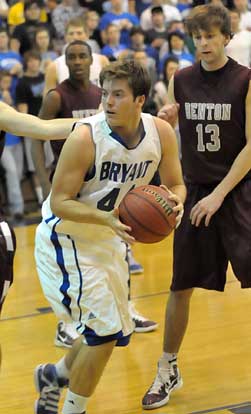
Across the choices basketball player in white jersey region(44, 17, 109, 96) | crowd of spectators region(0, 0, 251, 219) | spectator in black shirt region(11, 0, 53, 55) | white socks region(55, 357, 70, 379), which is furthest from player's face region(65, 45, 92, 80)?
spectator in black shirt region(11, 0, 53, 55)

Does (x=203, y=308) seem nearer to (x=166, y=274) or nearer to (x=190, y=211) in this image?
(x=166, y=274)

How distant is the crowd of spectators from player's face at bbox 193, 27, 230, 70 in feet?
18.1

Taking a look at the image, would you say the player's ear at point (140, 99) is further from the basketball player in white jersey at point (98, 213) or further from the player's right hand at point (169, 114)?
the player's right hand at point (169, 114)

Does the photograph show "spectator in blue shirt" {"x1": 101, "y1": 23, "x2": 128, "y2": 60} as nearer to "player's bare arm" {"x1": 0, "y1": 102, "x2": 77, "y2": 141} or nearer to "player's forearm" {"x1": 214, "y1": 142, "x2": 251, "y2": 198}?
"player's forearm" {"x1": 214, "y1": 142, "x2": 251, "y2": 198}

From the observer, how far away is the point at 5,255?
4094 mm

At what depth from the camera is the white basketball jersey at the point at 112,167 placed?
13.6ft

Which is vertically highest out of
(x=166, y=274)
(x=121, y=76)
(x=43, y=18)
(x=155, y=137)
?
(x=121, y=76)

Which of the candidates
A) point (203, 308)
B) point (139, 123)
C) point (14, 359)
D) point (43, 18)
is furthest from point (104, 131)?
point (43, 18)

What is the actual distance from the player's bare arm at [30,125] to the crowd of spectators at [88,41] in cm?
598

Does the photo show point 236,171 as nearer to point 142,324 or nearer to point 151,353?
point 151,353

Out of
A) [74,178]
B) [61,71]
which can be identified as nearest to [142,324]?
[61,71]

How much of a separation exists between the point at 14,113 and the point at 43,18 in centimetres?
939

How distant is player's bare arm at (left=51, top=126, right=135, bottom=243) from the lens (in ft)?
13.2

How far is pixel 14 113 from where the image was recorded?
416cm
